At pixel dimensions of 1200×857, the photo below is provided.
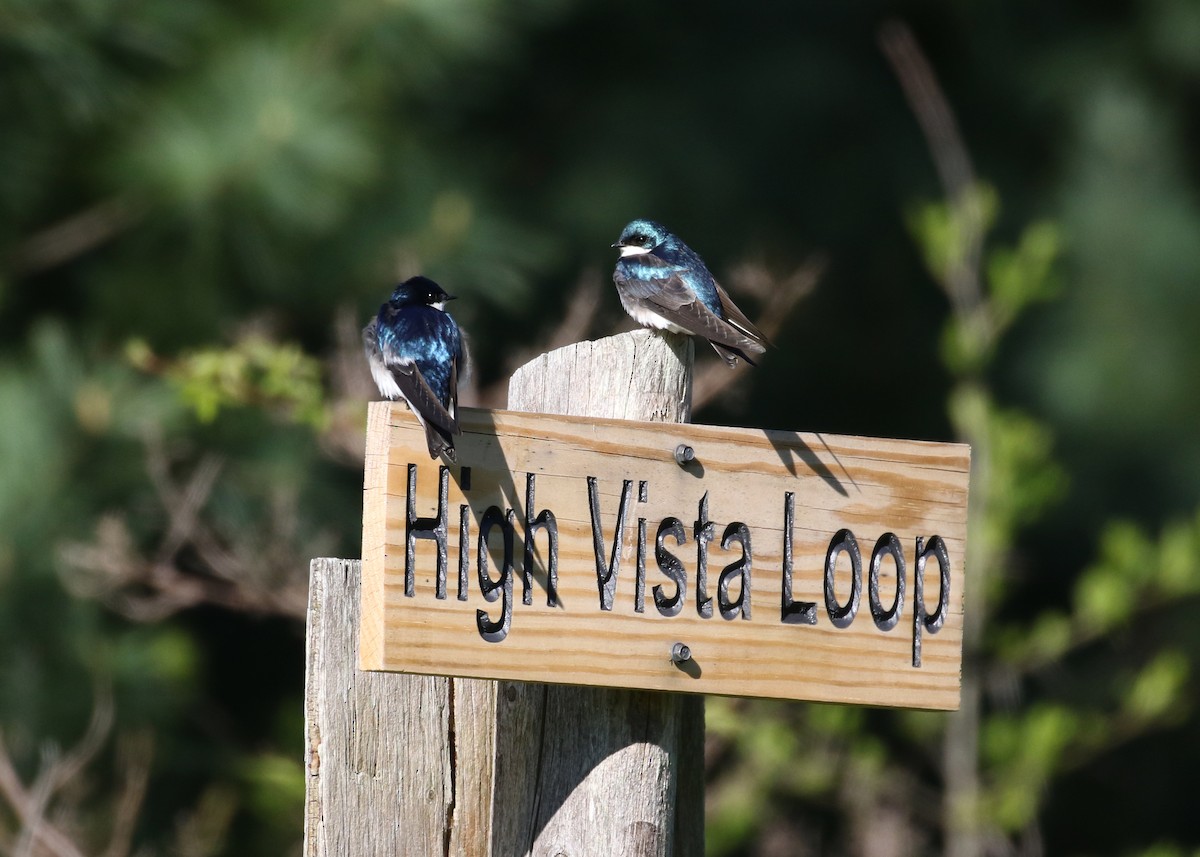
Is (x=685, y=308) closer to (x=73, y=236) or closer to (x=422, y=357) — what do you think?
(x=422, y=357)

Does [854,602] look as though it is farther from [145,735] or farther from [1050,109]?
[1050,109]

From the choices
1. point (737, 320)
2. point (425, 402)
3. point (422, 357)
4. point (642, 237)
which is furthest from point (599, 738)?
point (642, 237)

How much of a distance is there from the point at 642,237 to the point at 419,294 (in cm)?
66

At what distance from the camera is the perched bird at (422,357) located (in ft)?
5.71

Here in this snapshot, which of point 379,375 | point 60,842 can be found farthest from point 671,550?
point 60,842

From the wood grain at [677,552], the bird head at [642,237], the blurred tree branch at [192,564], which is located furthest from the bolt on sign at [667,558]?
the blurred tree branch at [192,564]

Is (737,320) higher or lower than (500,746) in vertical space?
higher

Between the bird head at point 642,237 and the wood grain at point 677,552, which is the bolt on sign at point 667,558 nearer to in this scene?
the wood grain at point 677,552

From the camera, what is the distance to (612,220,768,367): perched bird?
2.37m

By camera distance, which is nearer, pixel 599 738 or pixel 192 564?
pixel 599 738

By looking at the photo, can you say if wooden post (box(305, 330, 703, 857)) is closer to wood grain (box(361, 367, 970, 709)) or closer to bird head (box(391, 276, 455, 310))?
wood grain (box(361, 367, 970, 709))

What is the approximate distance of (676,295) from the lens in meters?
2.53

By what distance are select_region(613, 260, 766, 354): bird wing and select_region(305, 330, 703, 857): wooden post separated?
356 mm

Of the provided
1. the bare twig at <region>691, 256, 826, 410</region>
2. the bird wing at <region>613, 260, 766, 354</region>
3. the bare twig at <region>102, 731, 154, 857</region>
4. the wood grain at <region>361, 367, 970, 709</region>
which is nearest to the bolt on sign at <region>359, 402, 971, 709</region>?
the wood grain at <region>361, 367, 970, 709</region>
